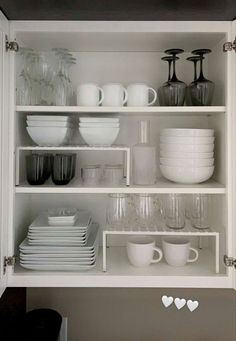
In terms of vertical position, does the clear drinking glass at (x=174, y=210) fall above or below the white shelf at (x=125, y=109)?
below

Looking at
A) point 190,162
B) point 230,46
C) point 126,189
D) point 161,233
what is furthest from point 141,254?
point 230,46

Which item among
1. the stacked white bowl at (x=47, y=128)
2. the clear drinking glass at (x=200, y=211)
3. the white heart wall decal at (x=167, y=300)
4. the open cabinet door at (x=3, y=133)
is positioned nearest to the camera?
the open cabinet door at (x=3, y=133)

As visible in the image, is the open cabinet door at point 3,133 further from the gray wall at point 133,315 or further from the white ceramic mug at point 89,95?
the gray wall at point 133,315

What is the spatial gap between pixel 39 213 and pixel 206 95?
32.4 inches

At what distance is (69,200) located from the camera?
1532mm

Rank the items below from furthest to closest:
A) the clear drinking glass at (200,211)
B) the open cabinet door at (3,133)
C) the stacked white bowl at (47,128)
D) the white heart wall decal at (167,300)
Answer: the white heart wall decal at (167,300), the clear drinking glass at (200,211), the stacked white bowl at (47,128), the open cabinet door at (3,133)

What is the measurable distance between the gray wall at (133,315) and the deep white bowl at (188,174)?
583mm

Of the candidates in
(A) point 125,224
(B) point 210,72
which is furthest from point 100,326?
(B) point 210,72

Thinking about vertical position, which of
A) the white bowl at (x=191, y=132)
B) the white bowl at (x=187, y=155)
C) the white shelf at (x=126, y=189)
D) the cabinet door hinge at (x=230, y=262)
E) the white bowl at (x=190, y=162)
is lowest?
the cabinet door hinge at (x=230, y=262)

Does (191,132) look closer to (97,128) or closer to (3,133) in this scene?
(97,128)

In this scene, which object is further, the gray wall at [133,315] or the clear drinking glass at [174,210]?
the gray wall at [133,315]

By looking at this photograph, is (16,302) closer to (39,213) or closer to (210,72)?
(39,213)

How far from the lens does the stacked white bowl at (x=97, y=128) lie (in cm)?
125

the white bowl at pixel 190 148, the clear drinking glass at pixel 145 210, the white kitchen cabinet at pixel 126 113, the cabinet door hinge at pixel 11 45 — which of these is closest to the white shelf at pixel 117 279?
the white kitchen cabinet at pixel 126 113
